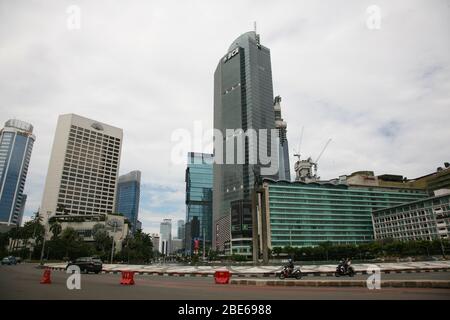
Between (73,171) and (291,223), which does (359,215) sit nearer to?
(291,223)

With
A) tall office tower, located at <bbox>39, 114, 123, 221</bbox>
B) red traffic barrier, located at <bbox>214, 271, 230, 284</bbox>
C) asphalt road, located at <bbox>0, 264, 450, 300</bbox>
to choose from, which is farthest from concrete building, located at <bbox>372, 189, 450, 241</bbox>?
tall office tower, located at <bbox>39, 114, 123, 221</bbox>

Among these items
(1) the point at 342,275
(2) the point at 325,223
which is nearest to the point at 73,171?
(2) the point at 325,223

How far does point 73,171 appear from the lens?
17112 centimetres

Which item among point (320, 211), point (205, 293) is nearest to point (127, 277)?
point (205, 293)

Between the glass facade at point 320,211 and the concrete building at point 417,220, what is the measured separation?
6.99 meters

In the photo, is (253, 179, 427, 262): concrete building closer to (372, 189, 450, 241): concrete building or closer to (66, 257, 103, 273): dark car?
(372, 189, 450, 241): concrete building

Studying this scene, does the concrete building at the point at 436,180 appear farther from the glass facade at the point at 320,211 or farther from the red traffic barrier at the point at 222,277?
the red traffic barrier at the point at 222,277

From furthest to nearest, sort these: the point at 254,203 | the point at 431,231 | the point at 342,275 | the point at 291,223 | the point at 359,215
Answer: the point at 359,215
the point at 291,223
the point at 431,231
the point at 254,203
the point at 342,275

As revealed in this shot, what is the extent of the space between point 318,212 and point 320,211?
142 centimetres

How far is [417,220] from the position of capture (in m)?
131

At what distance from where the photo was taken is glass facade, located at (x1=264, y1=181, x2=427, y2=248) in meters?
135

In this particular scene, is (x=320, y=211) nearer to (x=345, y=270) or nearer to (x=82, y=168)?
(x=345, y=270)
